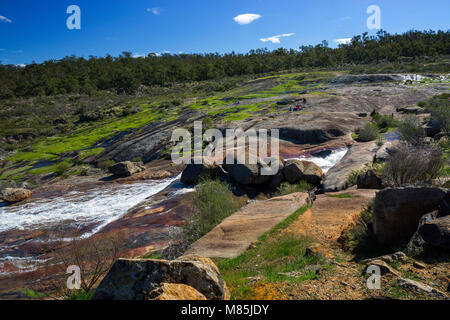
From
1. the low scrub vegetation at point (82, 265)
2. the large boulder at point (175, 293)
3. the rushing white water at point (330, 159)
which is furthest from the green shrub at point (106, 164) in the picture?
the large boulder at point (175, 293)

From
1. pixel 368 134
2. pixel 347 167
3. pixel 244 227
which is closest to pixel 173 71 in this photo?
pixel 368 134

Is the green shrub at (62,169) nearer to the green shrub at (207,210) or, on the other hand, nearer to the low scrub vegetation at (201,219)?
the low scrub vegetation at (201,219)

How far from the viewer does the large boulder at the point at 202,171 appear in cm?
1642

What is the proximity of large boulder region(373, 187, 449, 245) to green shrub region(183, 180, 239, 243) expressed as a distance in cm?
546

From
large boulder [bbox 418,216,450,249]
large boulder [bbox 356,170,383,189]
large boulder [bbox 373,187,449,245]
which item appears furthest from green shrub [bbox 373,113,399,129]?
large boulder [bbox 418,216,450,249]

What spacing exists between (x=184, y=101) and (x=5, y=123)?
3278cm

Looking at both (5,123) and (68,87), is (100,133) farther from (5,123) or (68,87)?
(68,87)

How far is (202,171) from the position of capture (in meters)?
16.4

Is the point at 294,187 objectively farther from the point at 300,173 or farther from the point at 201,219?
the point at 201,219

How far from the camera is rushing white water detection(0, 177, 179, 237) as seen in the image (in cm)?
1448

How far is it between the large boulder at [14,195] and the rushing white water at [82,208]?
0.81 m

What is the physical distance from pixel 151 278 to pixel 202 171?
12.7m

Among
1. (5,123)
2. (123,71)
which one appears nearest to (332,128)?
(5,123)

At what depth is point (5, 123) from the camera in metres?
50.8
